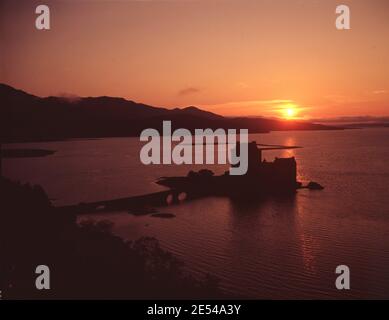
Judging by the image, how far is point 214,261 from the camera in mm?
11859

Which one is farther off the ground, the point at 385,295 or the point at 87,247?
the point at 87,247

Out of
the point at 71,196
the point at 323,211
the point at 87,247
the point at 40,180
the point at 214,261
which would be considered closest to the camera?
the point at 87,247

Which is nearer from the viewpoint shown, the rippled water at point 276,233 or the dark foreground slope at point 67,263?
the dark foreground slope at point 67,263

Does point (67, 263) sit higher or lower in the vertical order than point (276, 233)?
higher

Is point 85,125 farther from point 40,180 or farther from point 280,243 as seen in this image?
point 280,243

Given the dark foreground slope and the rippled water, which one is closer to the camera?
the dark foreground slope

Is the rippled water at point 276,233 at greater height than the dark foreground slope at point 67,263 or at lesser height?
lesser

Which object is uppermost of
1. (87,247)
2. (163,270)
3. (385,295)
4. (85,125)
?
(85,125)

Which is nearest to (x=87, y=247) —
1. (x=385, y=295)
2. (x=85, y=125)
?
(x=385, y=295)

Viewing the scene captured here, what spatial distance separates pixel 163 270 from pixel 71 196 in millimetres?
14412

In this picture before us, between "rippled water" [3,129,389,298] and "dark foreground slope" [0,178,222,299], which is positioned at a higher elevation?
"dark foreground slope" [0,178,222,299]

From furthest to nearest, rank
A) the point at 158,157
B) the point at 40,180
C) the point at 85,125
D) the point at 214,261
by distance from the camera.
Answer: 1. the point at 158,157
2. the point at 85,125
3. the point at 40,180
4. the point at 214,261

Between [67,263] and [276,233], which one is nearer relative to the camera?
[67,263]
